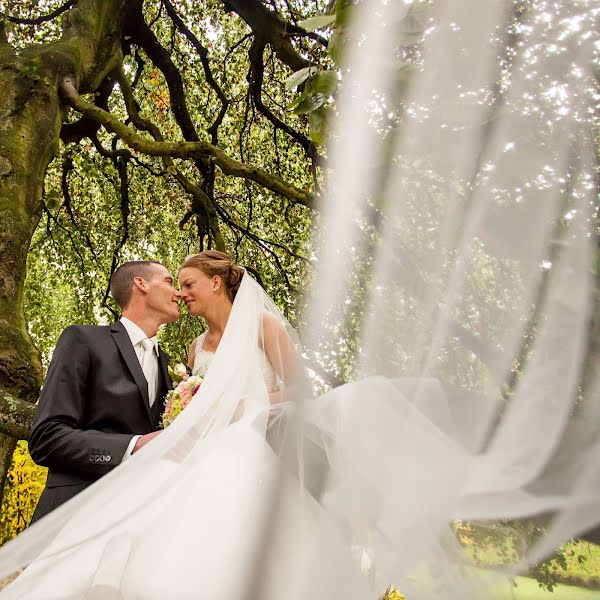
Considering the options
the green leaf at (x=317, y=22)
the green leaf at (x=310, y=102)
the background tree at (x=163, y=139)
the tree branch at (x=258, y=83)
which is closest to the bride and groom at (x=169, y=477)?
the green leaf at (x=310, y=102)

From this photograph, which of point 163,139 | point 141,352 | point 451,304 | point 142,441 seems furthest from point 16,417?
point 163,139

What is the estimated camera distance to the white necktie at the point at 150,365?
246cm

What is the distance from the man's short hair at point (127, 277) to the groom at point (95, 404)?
13cm

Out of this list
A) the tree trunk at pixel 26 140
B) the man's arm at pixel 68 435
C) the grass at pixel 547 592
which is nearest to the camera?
the grass at pixel 547 592

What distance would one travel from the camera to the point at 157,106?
7.25m

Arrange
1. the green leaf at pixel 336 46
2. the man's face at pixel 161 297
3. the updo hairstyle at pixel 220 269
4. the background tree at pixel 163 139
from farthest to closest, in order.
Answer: the background tree at pixel 163 139 → the updo hairstyle at pixel 220 269 → the man's face at pixel 161 297 → the green leaf at pixel 336 46

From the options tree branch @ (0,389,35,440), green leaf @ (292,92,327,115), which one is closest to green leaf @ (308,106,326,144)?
green leaf @ (292,92,327,115)

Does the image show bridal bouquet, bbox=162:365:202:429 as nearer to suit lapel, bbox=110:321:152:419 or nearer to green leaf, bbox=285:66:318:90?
suit lapel, bbox=110:321:152:419

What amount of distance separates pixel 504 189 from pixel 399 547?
588 millimetres

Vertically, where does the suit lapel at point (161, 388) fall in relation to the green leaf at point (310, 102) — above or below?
below

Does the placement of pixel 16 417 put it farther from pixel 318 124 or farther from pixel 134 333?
pixel 318 124

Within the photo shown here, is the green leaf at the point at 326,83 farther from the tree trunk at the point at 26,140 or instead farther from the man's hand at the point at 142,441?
the tree trunk at the point at 26,140

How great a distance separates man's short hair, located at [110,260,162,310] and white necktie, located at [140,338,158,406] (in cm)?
27

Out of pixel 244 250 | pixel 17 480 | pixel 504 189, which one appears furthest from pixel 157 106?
pixel 504 189
